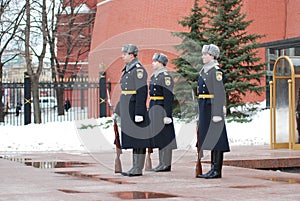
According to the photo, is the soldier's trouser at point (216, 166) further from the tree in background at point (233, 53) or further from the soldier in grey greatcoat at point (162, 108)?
the tree in background at point (233, 53)

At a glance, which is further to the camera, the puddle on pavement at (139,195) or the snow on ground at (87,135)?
the snow on ground at (87,135)

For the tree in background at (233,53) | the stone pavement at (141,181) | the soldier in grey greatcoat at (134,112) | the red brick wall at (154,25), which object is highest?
the red brick wall at (154,25)

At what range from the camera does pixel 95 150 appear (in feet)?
50.5

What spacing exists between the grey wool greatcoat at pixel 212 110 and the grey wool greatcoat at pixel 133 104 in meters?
0.79

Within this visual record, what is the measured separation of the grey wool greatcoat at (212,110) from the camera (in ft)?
30.0

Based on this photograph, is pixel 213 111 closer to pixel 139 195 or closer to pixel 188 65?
pixel 139 195

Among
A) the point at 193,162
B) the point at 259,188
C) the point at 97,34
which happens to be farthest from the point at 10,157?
the point at 97,34

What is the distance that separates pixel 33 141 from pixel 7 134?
2.44 meters

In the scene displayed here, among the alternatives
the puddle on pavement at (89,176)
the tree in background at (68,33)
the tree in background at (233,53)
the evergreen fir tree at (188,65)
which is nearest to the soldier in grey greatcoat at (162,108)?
the puddle on pavement at (89,176)

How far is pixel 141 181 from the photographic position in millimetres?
9000

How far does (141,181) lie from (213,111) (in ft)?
4.17

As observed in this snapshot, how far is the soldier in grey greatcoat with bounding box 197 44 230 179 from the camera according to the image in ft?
30.0

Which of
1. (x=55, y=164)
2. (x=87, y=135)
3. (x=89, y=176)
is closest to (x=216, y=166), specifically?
(x=89, y=176)

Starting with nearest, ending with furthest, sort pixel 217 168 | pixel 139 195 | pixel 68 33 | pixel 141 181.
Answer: pixel 139 195 → pixel 141 181 → pixel 217 168 → pixel 68 33
